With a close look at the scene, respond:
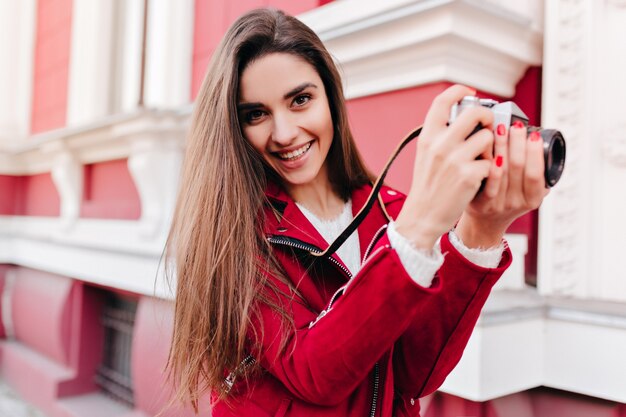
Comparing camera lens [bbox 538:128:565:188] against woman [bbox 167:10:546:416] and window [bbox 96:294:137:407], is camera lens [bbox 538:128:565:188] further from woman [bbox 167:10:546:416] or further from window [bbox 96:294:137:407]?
window [bbox 96:294:137:407]

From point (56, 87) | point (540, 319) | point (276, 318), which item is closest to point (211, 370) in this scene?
point (276, 318)

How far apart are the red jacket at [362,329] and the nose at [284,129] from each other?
10 cm

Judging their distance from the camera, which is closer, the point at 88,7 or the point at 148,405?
the point at 148,405

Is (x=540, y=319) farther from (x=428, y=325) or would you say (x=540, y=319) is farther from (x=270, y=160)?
(x=270, y=160)

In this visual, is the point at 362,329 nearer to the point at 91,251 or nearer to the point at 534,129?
the point at 534,129

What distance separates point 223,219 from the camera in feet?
2.68

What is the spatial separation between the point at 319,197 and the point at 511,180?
0.42m

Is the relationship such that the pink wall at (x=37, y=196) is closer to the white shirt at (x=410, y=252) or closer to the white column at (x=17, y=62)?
the white column at (x=17, y=62)

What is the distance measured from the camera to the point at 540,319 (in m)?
1.38

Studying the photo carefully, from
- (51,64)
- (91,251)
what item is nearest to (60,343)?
(91,251)

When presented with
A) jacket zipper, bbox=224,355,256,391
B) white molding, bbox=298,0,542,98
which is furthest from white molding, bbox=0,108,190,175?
jacket zipper, bbox=224,355,256,391

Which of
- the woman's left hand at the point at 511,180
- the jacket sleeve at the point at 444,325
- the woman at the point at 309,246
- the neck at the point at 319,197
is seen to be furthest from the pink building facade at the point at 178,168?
the woman's left hand at the point at 511,180

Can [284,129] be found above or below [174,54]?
below

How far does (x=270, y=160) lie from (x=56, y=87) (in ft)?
12.2
